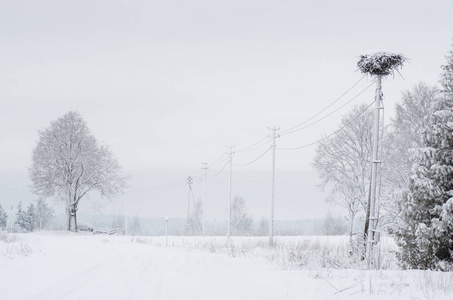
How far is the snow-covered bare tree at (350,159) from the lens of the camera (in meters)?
32.0

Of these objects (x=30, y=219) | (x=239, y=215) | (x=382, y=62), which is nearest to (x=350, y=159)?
(x=382, y=62)

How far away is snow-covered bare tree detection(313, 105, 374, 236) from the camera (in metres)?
32.0

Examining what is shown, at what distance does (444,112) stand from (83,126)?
121ft

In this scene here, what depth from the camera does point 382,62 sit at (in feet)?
55.3

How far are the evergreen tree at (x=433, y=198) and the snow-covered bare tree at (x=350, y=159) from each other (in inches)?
710

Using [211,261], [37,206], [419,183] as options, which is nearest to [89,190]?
[211,261]

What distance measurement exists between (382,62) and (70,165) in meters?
33.6

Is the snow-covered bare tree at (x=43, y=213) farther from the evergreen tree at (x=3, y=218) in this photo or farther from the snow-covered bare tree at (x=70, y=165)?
the snow-covered bare tree at (x=70, y=165)

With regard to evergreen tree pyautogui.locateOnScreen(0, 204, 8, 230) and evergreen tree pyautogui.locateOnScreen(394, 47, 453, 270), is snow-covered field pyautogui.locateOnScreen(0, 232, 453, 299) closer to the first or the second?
evergreen tree pyautogui.locateOnScreen(394, 47, 453, 270)

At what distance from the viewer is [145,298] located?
8500mm

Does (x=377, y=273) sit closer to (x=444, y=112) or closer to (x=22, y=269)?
(x=444, y=112)

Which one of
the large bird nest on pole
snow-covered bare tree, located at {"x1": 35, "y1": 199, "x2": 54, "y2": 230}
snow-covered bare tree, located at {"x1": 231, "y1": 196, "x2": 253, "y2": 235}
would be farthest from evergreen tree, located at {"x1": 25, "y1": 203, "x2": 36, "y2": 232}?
the large bird nest on pole

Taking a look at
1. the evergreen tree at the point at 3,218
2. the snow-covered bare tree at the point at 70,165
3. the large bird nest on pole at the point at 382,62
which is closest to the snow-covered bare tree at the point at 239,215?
the snow-covered bare tree at the point at 70,165

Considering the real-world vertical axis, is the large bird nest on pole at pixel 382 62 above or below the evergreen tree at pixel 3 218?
above
